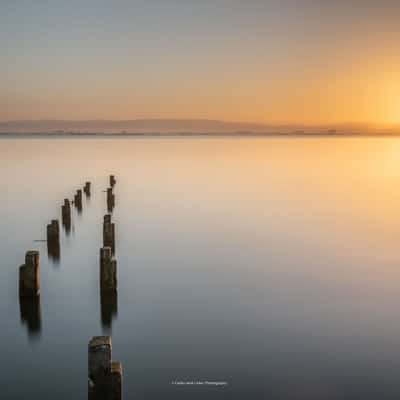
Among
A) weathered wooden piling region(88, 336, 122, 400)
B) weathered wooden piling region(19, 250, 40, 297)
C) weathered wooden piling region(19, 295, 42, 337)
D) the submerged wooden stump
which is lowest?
weathered wooden piling region(88, 336, 122, 400)

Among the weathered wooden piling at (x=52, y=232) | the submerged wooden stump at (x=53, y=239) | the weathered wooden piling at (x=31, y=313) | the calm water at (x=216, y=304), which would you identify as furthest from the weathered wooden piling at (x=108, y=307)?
the weathered wooden piling at (x=52, y=232)

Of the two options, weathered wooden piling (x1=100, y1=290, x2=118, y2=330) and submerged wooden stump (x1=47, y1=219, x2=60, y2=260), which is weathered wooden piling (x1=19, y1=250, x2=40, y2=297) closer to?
weathered wooden piling (x1=100, y1=290, x2=118, y2=330)

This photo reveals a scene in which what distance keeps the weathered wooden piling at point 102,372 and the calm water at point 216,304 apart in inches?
89.8

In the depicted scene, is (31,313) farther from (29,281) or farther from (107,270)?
(107,270)

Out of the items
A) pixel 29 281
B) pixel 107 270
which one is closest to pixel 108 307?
pixel 107 270

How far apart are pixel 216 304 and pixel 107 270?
2.66 meters

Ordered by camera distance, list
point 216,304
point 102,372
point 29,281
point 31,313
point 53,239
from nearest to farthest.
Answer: point 102,372 → point 31,313 → point 29,281 → point 216,304 → point 53,239


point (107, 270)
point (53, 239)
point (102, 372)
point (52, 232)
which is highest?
point (52, 232)

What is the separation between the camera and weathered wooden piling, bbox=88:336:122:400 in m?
5.36

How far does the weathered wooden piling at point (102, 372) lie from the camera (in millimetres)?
5363

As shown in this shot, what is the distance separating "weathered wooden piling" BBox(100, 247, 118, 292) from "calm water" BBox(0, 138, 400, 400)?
1.49 feet

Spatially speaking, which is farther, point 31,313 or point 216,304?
point 216,304

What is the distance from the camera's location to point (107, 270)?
441 inches

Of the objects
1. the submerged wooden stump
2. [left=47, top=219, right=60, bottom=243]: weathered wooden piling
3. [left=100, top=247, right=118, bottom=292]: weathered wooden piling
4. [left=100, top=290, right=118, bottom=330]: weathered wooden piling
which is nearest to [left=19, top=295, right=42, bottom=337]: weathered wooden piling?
[left=100, top=290, right=118, bottom=330]: weathered wooden piling
